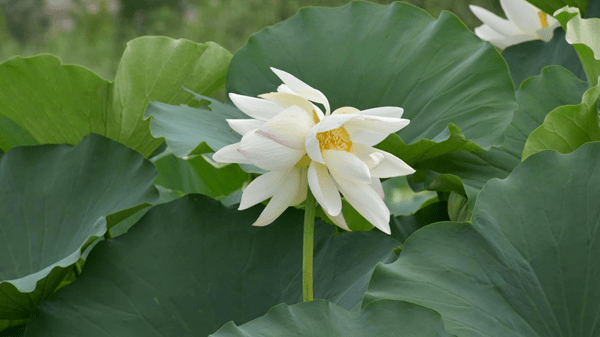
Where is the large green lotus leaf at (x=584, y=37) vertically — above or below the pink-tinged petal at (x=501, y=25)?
above

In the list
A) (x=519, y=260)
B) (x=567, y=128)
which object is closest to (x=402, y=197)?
(x=567, y=128)

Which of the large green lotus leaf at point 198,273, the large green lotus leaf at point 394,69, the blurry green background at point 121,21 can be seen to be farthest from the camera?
the blurry green background at point 121,21

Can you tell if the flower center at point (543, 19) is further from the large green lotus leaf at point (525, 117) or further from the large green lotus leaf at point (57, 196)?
the large green lotus leaf at point (57, 196)

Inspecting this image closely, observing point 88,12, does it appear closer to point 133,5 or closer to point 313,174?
point 133,5

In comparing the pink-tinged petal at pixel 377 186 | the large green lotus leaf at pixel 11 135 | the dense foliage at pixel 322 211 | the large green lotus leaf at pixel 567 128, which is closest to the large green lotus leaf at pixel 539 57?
the dense foliage at pixel 322 211

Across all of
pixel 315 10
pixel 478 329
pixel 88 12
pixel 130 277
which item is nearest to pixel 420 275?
pixel 478 329

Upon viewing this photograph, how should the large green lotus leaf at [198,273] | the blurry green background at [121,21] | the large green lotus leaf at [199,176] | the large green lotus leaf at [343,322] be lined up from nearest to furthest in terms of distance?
1. the large green lotus leaf at [343,322]
2. the large green lotus leaf at [198,273]
3. the large green lotus leaf at [199,176]
4. the blurry green background at [121,21]

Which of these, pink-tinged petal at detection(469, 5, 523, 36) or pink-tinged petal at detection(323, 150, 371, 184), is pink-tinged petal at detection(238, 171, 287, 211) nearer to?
pink-tinged petal at detection(323, 150, 371, 184)
